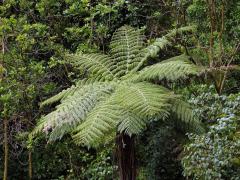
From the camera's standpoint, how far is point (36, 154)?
16.2 feet

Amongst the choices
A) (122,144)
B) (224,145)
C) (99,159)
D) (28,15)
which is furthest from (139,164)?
(28,15)

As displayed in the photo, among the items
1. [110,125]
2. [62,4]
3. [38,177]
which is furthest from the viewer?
[62,4]

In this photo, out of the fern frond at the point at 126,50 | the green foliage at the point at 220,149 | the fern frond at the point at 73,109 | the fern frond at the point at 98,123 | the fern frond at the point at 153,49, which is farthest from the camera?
the fern frond at the point at 126,50

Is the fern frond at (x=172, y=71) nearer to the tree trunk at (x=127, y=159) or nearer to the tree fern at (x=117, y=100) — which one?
the tree fern at (x=117, y=100)

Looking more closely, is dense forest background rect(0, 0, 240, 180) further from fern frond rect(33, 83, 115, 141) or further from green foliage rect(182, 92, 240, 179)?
fern frond rect(33, 83, 115, 141)

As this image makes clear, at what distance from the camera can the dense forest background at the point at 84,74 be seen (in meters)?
3.85

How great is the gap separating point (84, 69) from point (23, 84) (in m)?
0.78

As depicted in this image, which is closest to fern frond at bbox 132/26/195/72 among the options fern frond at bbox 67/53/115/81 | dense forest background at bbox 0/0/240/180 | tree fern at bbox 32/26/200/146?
tree fern at bbox 32/26/200/146

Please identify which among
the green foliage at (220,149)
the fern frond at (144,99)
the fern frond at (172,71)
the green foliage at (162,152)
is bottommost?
the green foliage at (162,152)

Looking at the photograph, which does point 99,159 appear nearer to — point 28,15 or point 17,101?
point 17,101

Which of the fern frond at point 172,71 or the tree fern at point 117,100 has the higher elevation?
the fern frond at point 172,71

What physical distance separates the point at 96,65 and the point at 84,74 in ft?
1.46

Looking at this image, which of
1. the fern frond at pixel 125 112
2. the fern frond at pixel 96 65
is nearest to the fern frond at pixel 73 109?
the fern frond at pixel 125 112

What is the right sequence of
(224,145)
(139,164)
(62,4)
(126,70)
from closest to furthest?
(224,145)
(126,70)
(139,164)
(62,4)
